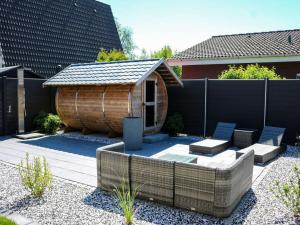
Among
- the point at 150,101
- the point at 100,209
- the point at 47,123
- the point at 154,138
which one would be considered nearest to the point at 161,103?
the point at 150,101

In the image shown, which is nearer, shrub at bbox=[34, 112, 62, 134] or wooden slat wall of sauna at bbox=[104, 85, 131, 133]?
wooden slat wall of sauna at bbox=[104, 85, 131, 133]

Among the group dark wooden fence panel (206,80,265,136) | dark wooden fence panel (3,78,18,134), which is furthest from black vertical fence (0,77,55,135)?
dark wooden fence panel (206,80,265,136)

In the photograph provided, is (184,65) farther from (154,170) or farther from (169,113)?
(154,170)

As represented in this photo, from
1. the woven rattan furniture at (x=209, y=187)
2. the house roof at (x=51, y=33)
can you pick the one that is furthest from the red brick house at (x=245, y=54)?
the woven rattan furniture at (x=209, y=187)

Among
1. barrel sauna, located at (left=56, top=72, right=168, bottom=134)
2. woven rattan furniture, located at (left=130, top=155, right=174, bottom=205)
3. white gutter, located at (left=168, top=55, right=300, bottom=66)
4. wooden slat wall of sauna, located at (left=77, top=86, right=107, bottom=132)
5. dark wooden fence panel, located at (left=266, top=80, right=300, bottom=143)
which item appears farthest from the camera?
white gutter, located at (left=168, top=55, right=300, bottom=66)

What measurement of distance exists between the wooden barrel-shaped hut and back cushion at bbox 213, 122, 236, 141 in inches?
90.4

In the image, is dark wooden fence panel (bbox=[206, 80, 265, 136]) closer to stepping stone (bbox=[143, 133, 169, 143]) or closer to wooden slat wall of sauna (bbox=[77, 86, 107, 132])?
stepping stone (bbox=[143, 133, 169, 143])

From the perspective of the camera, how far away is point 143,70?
9.34m

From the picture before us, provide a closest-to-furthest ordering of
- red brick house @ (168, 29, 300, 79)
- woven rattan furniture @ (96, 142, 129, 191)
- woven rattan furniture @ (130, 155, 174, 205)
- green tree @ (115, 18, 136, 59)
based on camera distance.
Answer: woven rattan furniture @ (130, 155, 174, 205) < woven rattan furniture @ (96, 142, 129, 191) < red brick house @ (168, 29, 300, 79) < green tree @ (115, 18, 136, 59)

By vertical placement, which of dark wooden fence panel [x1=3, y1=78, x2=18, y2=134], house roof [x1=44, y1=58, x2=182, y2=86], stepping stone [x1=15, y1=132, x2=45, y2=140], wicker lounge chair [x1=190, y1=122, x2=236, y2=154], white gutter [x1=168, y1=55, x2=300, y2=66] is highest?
white gutter [x1=168, y1=55, x2=300, y2=66]

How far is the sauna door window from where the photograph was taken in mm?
10781

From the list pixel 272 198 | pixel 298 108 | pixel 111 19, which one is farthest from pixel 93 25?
pixel 272 198

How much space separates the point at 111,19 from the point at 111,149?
61.2ft

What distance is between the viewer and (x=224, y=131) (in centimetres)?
958
